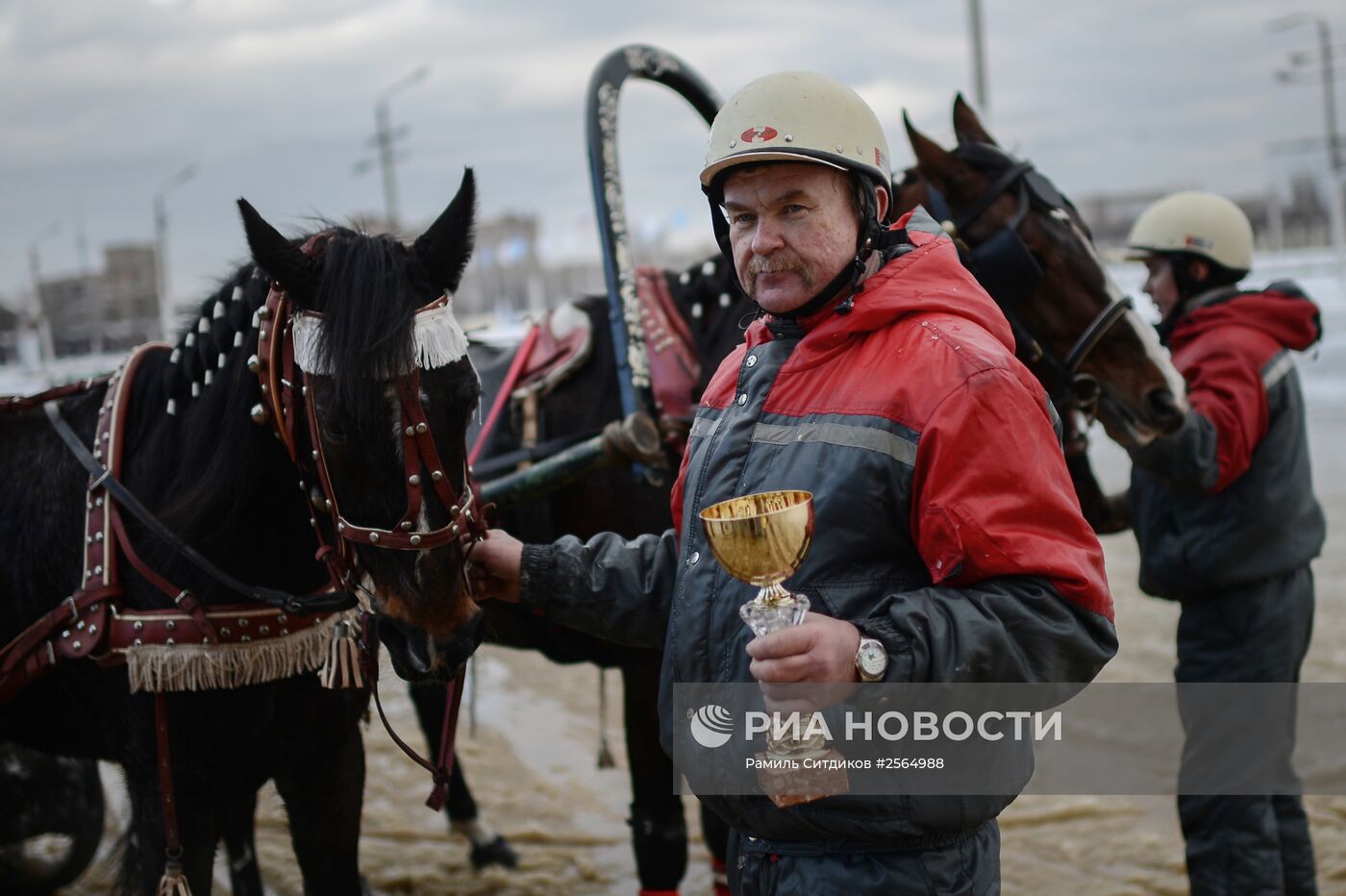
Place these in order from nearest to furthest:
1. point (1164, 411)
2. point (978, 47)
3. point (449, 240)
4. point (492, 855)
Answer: point (449, 240) → point (1164, 411) → point (492, 855) → point (978, 47)

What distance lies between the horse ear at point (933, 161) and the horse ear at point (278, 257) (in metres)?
2.06

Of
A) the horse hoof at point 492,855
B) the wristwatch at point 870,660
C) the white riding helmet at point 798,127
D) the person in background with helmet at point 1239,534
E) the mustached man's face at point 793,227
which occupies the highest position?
the white riding helmet at point 798,127

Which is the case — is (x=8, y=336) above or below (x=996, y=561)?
below

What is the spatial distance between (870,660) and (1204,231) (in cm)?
295

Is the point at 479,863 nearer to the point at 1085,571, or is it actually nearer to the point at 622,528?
the point at 622,528

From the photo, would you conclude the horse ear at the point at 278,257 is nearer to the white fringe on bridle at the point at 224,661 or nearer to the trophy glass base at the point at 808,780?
the white fringe on bridle at the point at 224,661

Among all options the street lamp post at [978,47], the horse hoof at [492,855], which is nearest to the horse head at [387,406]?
the horse hoof at [492,855]

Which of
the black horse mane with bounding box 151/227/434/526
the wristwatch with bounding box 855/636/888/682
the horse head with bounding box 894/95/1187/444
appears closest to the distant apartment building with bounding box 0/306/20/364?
the black horse mane with bounding box 151/227/434/526

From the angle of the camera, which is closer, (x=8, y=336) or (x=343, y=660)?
(x=343, y=660)

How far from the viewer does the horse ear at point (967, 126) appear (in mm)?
3732

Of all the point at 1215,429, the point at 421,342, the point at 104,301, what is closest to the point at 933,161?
the point at 1215,429

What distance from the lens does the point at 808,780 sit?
5.12ft

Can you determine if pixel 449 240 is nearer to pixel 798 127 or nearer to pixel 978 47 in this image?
pixel 798 127

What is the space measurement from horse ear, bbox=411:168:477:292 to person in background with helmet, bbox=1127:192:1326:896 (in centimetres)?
214
